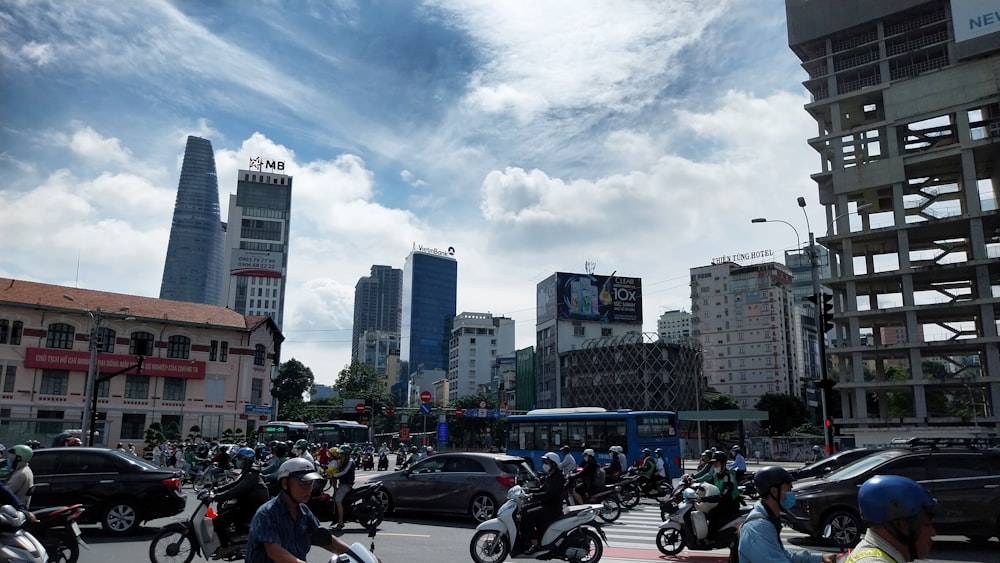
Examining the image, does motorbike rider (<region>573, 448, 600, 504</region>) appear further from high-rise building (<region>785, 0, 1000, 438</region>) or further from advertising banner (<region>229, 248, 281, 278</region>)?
advertising banner (<region>229, 248, 281, 278</region>)

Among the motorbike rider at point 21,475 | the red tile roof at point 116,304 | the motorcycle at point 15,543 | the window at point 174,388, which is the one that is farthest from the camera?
the window at point 174,388

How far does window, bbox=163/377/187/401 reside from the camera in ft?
157

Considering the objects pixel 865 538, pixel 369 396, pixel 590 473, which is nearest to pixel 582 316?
pixel 369 396

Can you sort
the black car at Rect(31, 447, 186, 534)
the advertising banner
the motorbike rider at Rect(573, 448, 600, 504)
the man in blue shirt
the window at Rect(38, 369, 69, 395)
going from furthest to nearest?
1. the advertising banner
2. the window at Rect(38, 369, 69, 395)
3. the motorbike rider at Rect(573, 448, 600, 504)
4. the black car at Rect(31, 447, 186, 534)
5. the man in blue shirt

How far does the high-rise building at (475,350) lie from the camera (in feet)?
493

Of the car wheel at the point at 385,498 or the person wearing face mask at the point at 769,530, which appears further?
the car wheel at the point at 385,498

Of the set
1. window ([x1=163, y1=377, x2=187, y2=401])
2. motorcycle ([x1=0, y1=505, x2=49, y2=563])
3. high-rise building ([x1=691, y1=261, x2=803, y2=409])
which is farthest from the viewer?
high-rise building ([x1=691, y1=261, x2=803, y2=409])

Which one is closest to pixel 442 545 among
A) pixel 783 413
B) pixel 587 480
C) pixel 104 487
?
pixel 587 480

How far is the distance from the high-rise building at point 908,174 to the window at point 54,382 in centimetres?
5490

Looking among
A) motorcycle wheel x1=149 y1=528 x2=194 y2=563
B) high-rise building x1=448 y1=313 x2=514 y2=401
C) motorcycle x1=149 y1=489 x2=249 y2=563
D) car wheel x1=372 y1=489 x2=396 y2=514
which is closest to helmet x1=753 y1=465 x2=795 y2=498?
motorcycle x1=149 y1=489 x2=249 y2=563

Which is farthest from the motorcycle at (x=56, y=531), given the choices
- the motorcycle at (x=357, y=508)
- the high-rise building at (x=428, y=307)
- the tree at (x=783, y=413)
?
the high-rise building at (x=428, y=307)

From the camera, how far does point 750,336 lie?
4606 inches

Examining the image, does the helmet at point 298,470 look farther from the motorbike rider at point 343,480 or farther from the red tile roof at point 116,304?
the red tile roof at point 116,304

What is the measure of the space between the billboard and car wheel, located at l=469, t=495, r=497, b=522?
81982 mm
